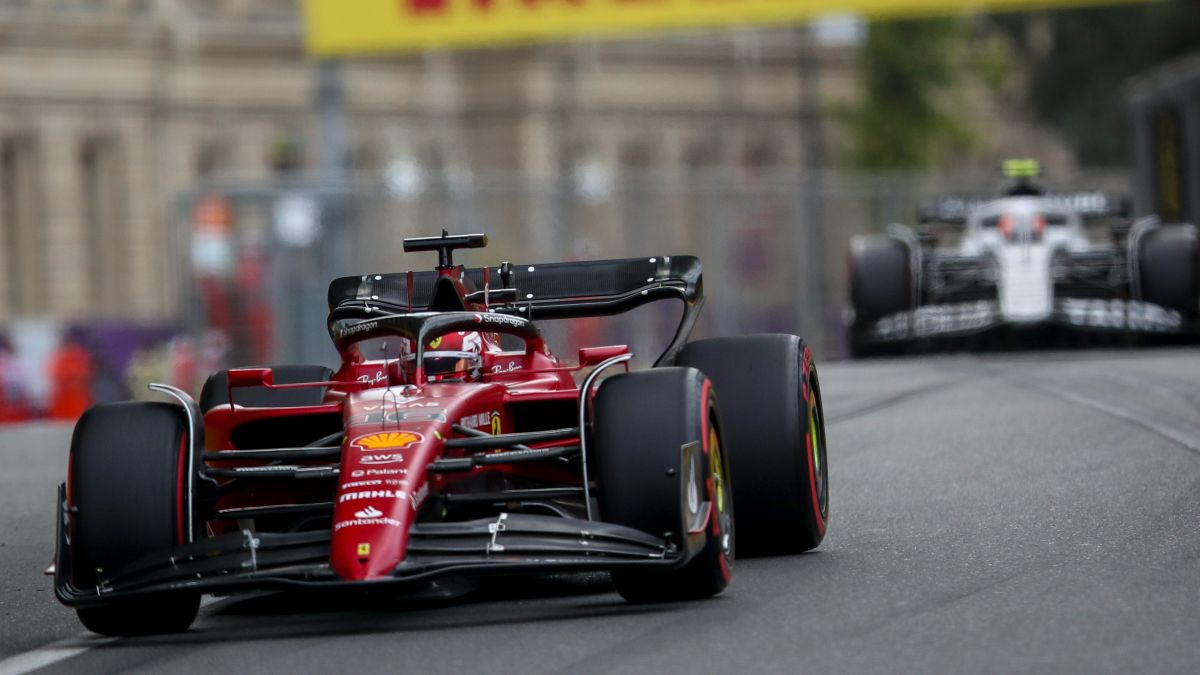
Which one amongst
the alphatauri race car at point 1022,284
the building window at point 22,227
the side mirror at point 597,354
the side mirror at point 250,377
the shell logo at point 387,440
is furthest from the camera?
the building window at point 22,227

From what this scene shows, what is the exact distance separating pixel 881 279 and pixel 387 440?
14.0 m

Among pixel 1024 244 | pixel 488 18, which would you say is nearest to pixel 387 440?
pixel 1024 244

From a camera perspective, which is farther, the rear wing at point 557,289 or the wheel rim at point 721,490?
the rear wing at point 557,289

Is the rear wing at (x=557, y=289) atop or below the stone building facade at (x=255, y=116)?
below

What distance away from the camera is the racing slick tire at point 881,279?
803 inches

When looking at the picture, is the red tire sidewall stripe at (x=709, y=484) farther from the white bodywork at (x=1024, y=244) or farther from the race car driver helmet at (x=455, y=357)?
the white bodywork at (x=1024, y=244)

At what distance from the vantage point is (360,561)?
632 cm

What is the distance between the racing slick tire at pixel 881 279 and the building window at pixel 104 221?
2928 cm

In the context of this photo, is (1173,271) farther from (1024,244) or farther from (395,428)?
(395,428)

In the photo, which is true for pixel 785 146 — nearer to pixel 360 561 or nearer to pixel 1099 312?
pixel 1099 312

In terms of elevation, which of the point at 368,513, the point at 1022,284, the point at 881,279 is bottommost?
the point at 1022,284

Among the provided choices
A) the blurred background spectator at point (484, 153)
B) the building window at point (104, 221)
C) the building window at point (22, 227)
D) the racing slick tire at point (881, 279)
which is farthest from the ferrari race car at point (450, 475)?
the building window at point (104, 221)

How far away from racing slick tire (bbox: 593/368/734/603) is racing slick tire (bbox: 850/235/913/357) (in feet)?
44.4

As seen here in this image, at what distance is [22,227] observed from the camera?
154 ft
